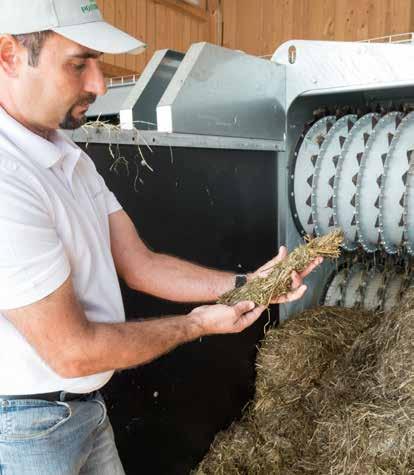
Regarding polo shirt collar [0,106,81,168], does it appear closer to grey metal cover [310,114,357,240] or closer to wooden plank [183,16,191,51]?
grey metal cover [310,114,357,240]

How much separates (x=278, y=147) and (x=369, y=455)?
3.86 feet

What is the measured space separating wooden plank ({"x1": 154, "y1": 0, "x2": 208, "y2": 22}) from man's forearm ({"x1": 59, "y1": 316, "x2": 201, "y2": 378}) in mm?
3968

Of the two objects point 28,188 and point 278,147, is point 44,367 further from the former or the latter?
point 278,147

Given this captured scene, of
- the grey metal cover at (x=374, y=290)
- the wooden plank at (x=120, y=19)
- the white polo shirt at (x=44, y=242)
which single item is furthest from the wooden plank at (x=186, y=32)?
the white polo shirt at (x=44, y=242)

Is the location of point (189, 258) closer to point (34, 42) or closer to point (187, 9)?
point (34, 42)

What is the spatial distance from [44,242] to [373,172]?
1448 mm

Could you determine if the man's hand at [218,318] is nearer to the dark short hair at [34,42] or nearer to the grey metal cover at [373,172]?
the dark short hair at [34,42]

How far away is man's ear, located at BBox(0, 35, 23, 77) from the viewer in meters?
1.02

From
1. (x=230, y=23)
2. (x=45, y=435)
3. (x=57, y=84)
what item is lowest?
(x=45, y=435)

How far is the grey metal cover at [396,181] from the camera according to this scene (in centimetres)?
202

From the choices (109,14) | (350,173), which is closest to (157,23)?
(109,14)

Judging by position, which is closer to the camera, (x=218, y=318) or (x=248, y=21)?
(x=218, y=318)

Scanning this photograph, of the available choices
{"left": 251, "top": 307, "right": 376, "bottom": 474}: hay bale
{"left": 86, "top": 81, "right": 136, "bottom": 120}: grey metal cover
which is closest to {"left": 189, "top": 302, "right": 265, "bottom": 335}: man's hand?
{"left": 251, "top": 307, "right": 376, "bottom": 474}: hay bale

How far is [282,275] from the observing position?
4.64ft
